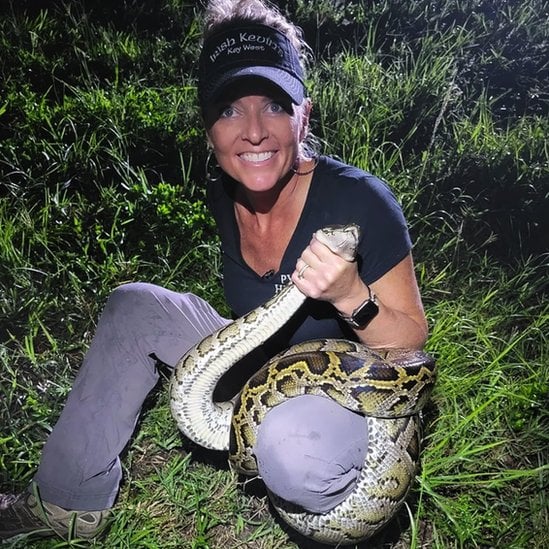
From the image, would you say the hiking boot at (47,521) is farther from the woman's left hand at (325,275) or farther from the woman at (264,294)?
the woman's left hand at (325,275)

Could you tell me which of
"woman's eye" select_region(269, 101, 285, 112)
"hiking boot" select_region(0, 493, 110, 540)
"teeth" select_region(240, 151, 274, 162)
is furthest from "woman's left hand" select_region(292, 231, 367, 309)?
"hiking boot" select_region(0, 493, 110, 540)

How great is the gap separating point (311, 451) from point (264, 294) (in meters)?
0.68

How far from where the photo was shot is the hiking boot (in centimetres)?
212

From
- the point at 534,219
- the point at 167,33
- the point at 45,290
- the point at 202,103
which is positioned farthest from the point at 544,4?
the point at 45,290

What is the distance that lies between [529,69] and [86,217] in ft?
10.9

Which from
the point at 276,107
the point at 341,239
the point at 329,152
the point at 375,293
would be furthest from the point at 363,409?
the point at 329,152

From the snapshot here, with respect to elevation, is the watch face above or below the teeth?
below

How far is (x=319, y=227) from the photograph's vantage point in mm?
2072

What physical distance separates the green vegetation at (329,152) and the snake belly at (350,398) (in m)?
0.27

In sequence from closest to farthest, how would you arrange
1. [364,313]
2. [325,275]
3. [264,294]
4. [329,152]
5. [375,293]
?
[325,275]
[364,313]
[375,293]
[264,294]
[329,152]

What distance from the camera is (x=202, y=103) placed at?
2119mm

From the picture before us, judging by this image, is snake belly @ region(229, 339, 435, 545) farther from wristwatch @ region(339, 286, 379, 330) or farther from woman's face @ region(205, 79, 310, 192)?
woman's face @ region(205, 79, 310, 192)

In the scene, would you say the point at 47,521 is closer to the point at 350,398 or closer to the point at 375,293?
the point at 350,398

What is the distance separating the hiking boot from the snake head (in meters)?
1.36
